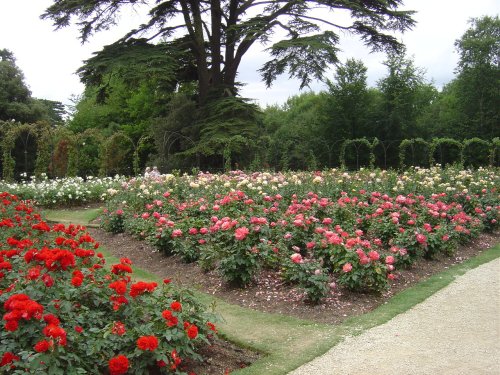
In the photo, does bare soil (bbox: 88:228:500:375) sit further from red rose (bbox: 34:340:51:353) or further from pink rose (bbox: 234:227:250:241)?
red rose (bbox: 34:340:51:353)

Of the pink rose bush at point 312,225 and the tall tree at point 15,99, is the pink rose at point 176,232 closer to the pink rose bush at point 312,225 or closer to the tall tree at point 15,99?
the pink rose bush at point 312,225

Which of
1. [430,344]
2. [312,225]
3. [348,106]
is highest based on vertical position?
[348,106]

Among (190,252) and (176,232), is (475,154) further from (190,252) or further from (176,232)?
(176,232)

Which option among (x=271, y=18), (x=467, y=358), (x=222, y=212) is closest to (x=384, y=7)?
(x=271, y=18)

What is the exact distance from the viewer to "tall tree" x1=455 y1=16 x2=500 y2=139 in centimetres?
2381

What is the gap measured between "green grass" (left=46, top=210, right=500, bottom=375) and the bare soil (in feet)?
0.37

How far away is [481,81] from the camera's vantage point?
24453 mm

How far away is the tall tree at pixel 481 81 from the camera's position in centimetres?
2381

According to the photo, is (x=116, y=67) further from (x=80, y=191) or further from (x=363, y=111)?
(x=363, y=111)

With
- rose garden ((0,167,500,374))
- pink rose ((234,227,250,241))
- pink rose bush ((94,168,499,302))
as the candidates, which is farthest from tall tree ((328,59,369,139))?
pink rose ((234,227,250,241))

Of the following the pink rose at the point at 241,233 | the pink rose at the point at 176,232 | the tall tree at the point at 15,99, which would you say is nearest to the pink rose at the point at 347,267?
the pink rose at the point at 241,233

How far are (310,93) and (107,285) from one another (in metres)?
38.5

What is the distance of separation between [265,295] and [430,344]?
5.51ft

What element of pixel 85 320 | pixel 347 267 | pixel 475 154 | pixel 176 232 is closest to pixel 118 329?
pixel 85 320
